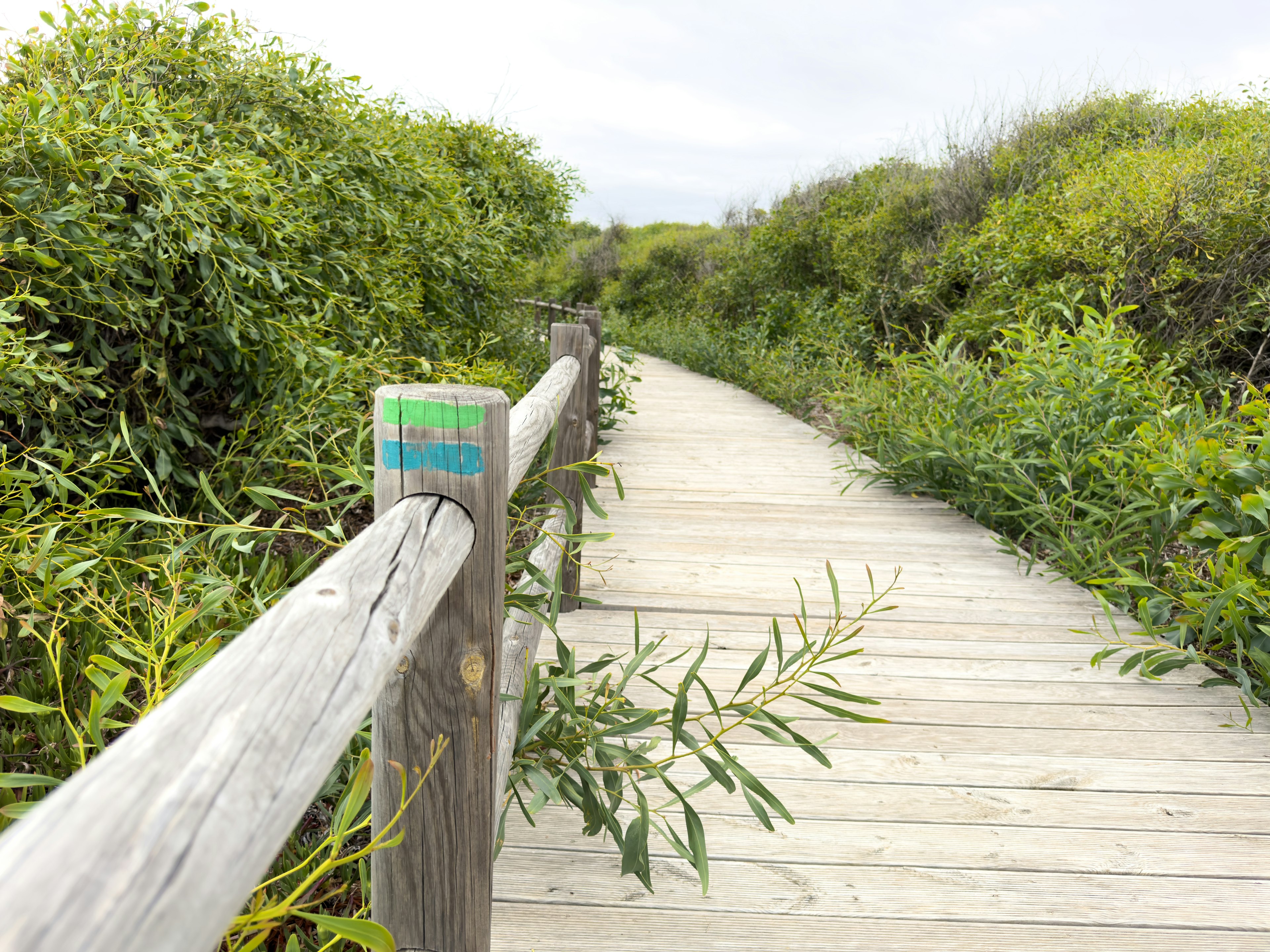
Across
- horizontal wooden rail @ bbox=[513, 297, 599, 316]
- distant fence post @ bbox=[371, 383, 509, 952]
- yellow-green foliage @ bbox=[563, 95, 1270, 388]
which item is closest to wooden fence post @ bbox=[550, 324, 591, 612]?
distant fence post @ bbox=[371, 383, 509, 952]

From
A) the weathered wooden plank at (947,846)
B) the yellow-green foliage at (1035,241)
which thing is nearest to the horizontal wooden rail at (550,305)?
the yellow-green foliage at (1035,241)

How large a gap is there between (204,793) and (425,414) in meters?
0.61

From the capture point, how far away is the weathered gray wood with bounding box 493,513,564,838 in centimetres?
152

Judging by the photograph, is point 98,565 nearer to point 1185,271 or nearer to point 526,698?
point 526,698

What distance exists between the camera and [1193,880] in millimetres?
1757

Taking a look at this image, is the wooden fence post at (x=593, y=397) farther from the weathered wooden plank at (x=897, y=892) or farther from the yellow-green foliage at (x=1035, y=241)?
the yellow-green foliage at (x=1035, y=241)

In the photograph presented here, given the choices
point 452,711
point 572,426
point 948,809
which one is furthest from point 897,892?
point 572,426

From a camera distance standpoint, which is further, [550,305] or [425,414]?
[550,305]

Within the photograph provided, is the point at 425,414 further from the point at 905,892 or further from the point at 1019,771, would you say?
the point at 1019,771

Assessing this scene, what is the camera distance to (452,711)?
112 centimetres

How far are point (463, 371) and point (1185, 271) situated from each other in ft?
16.4

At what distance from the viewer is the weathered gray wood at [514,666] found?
4.99 feet

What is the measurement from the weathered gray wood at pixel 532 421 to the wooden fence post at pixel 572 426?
27 centimetres

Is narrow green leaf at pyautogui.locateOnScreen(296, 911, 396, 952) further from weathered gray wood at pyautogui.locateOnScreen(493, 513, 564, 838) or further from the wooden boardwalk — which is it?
the wooden boardwalk
